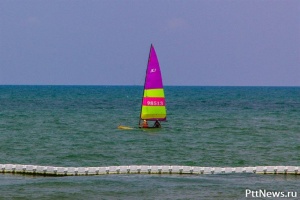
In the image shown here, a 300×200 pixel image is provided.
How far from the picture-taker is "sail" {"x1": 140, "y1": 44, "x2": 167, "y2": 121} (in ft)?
228

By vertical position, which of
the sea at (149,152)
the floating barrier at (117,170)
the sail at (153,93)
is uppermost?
the sail at (153,93)

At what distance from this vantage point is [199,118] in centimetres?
9869

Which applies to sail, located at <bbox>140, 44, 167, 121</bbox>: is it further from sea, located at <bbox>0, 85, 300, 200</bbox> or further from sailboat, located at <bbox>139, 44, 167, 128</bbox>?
sea, located at <bbox>0, 85, 300, 200</bbox>

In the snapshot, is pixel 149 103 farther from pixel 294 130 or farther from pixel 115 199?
pixel 115 199

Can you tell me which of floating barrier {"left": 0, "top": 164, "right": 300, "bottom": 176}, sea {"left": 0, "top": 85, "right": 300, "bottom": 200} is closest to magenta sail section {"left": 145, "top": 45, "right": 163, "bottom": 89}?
sea {"left": 0, "top": 85, "right": 300, "bottom": 200}

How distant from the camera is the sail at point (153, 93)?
69.4 m

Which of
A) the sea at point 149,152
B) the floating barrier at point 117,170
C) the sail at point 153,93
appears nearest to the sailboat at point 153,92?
the sail at point 153,93

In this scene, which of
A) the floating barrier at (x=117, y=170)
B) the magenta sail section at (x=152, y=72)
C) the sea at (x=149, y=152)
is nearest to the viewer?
the sea at (x=149, y=152)

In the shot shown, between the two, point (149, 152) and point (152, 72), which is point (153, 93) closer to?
point (152, 72)

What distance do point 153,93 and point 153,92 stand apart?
123 mm

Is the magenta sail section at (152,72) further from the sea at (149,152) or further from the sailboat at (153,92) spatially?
the sea at (149,152)

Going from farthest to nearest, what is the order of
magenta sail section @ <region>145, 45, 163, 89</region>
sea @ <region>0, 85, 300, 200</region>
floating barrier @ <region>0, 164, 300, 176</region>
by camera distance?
magenta sail section @ <region>145, 45, 163, 89</region>, floating barrier @ <region>0, 164, 300, 176</region>, sea @ <region>0, 85, 300, 200</region>

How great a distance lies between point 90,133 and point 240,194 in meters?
39.9

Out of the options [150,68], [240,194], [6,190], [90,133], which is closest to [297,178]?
[240,194]
